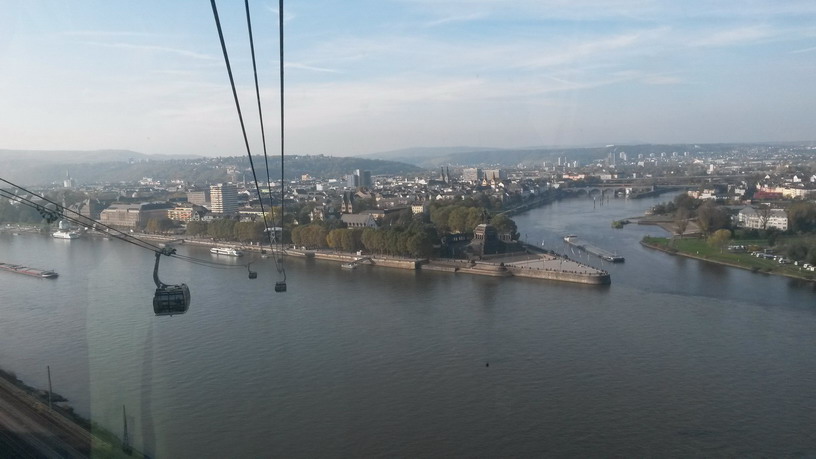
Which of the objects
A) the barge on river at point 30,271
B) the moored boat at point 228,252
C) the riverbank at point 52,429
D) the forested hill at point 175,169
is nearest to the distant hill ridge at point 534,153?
the forested hill at point 175,169

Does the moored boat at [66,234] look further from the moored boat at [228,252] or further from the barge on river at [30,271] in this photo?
the barge on river at [30,271]

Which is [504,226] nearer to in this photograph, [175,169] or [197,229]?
[197,229]

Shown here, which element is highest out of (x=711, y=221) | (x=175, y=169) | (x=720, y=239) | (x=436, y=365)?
(x=175, y=169)

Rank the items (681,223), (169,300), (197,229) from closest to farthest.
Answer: (169,300), (681,223), (197,229)

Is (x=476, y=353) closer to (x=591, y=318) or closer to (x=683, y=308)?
(x=591, y=318)

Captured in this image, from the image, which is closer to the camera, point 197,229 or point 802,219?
point 802,219

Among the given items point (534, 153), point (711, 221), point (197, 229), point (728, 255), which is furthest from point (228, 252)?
point (534, 153)

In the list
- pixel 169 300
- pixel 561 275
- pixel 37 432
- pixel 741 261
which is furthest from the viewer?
pixel 741 261

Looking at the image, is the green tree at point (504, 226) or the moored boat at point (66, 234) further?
the moored boat at point (66, 234)

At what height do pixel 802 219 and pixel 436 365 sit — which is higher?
pixel 802 219
